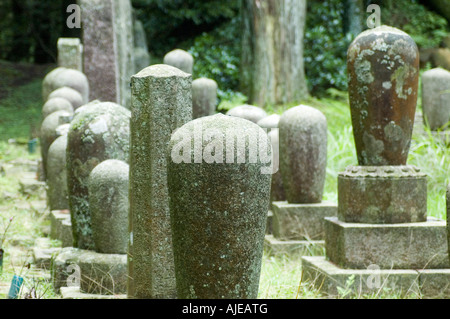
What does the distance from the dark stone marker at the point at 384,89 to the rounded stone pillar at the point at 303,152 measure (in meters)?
0.90

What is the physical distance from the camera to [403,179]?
4898 millimetres

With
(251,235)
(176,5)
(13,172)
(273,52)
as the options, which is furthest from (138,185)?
(176,5)

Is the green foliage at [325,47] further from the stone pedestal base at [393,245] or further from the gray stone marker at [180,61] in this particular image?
the stone pedestal base at [393,245]

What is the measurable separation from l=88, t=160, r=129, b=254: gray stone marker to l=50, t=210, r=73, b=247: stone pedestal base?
1110 millimetres

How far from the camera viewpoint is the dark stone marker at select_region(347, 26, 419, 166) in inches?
187

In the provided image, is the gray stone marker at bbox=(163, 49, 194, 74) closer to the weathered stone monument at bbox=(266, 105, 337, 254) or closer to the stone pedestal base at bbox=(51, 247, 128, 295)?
the weathered stone monument at bbox=(266, 105, 337, 254)

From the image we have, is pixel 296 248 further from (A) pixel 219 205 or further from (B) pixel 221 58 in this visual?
(B) pixel 221 58

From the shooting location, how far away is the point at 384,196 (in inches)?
193

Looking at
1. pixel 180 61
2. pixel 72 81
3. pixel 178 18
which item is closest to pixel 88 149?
pixel 72 81

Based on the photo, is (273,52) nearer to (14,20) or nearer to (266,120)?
(266,120)

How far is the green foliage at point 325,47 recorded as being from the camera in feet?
46.3

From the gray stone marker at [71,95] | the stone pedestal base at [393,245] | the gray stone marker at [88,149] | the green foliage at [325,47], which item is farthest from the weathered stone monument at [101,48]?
the green foliage at [325,47]

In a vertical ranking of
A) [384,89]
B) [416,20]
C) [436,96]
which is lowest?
[384,89]

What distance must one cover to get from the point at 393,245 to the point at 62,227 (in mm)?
2681
